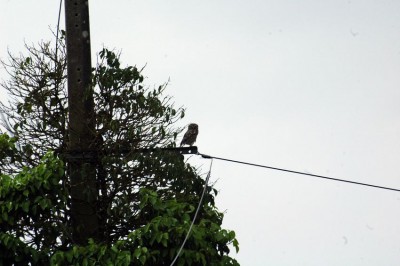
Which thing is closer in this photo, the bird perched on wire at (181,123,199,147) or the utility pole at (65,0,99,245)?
the utility pole at (65,0,99,245)

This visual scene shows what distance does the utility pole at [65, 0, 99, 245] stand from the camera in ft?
35.1

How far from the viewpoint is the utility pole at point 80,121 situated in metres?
10.7

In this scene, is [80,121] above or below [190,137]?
below

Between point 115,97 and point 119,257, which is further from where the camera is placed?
point 115,97

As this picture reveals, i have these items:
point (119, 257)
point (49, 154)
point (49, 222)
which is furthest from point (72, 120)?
point (119, 257)

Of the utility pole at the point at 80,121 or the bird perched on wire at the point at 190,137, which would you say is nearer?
the utility pole at the point at 80,121

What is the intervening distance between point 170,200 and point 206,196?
0.90 meters

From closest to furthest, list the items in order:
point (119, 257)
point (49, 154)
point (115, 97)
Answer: point (119, 257)
point (49, 154)
point (115, 97)

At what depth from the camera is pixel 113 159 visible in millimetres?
10852

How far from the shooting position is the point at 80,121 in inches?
427

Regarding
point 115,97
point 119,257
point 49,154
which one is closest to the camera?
point 119,257

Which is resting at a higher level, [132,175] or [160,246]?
[132,175]

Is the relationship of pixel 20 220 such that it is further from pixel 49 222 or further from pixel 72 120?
pixel 72 120

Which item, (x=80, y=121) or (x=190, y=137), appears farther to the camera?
(x=190, y=137)
